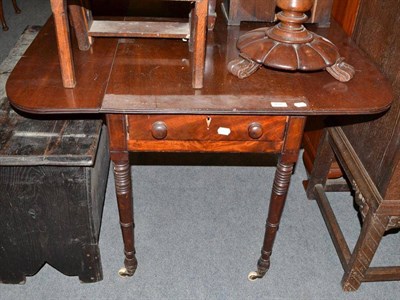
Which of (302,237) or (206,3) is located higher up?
(206,3)

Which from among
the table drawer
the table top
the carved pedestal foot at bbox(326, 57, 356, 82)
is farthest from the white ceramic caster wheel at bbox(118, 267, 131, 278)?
the carved pedestal foot at bbox(326, 57, 356, 82)

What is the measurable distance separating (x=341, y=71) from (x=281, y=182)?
408mm

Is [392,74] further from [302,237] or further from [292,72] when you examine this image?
[302,237]

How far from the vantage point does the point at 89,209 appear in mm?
1629

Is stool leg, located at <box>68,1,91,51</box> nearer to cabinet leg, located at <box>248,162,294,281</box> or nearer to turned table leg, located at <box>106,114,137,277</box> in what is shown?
turned table leg, located at <box>106,114,137,277</box>

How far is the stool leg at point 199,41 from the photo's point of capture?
129cm

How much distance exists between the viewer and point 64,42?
1.33 metres

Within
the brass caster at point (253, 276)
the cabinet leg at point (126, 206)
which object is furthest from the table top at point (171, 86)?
the brass caster at point (253, 276)

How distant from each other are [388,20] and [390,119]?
0.32 meters

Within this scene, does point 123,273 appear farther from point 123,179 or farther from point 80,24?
point 80,24

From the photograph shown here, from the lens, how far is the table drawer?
135 cm

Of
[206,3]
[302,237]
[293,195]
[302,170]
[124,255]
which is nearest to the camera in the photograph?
[206,3]

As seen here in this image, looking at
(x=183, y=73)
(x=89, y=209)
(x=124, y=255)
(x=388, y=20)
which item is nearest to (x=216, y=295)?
(x=124, y=255)

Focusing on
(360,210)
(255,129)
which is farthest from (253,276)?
(255,129)
